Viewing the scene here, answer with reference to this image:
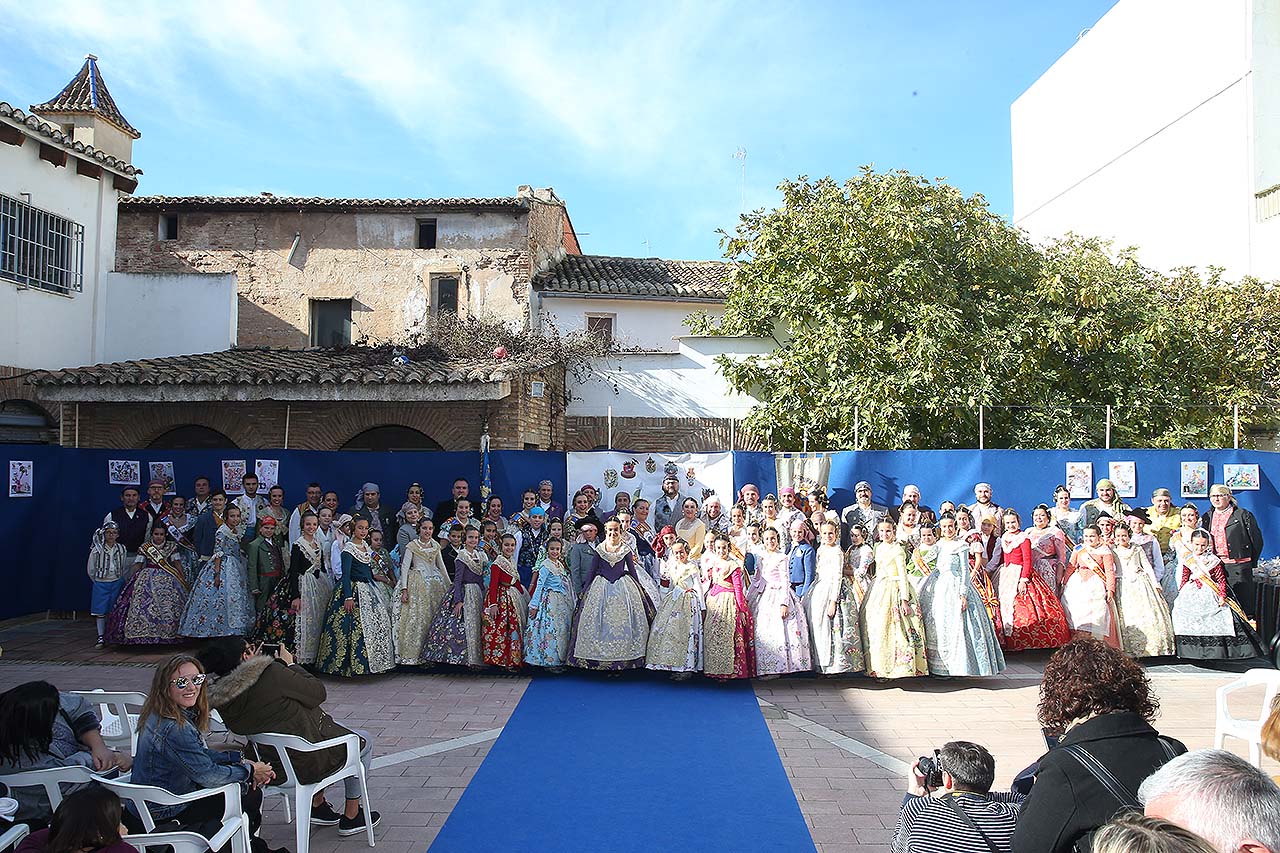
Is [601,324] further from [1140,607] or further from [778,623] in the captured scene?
[1140,607]

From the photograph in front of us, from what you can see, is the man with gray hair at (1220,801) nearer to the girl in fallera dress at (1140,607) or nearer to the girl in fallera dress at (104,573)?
the girl in fallera dress at (1140,607)

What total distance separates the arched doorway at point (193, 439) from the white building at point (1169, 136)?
62.2ft

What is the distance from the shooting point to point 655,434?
1501 centimetres

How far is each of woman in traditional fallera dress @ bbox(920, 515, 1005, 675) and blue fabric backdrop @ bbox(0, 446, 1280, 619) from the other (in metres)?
2.40

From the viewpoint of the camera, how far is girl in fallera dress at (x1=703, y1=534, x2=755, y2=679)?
25.7 ft

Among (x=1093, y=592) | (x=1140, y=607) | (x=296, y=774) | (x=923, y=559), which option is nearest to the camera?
(x=296, y=774)

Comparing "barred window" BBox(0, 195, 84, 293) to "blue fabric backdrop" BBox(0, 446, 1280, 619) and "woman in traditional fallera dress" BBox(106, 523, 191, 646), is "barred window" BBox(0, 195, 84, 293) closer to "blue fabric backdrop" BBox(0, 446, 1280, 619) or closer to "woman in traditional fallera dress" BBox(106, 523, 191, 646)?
"blue fabric backdrop" BBox(0, 446, 1280, 619)

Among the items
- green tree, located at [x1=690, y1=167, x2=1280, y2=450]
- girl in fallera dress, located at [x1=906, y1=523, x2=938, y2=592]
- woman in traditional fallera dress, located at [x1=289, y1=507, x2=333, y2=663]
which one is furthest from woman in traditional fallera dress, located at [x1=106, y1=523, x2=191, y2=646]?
green tree, located at [x1=690, y1=167, x2=1280, y2=450]

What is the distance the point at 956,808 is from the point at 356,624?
616 centimetres

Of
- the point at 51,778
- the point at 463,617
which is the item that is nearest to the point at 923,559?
the point at 463,617

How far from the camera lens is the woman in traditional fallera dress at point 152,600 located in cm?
914

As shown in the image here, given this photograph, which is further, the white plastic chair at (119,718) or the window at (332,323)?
the window at (332,323)

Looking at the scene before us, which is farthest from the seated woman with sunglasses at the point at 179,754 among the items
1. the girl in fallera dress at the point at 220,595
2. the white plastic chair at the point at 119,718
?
the girl in fallera dress at the point at 220,595

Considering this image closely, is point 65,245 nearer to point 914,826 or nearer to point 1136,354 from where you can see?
point 914,826
